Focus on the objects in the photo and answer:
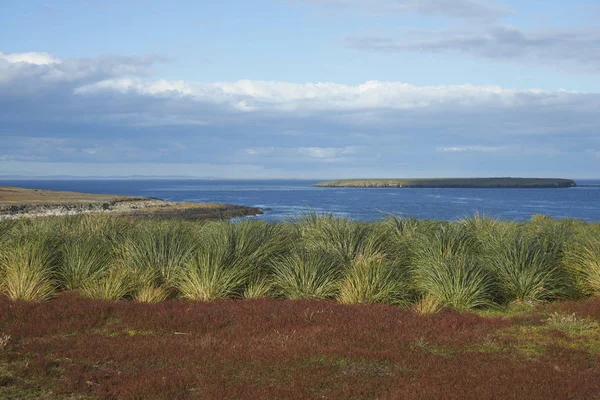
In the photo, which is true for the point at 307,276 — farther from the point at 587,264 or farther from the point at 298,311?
the point at 587,264

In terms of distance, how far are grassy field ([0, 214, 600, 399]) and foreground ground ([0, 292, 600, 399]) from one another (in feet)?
0.11

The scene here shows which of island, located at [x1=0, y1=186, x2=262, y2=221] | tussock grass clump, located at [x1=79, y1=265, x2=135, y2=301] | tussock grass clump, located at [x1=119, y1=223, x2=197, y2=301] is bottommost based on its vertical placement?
island, located at [x1=0, y1=186, x2=262, y2=221]

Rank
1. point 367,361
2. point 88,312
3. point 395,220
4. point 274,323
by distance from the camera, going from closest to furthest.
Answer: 1. point 367,361
2. point 274,323
3. point 88,312
4. point 395,220

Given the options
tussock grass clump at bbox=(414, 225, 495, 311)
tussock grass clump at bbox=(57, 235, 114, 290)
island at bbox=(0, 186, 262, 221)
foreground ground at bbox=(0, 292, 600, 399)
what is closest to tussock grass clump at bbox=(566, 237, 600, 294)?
foreground ground at bbox=(0, 292, 600, 399)

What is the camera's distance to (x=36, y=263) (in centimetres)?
1273

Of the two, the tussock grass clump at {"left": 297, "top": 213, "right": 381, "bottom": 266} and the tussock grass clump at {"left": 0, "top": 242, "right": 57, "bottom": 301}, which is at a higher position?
the tussock grass clump at {"left": 297, "top": 213, "right": 381, "bottom": 266}

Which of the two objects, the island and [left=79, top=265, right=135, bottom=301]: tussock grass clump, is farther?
the island

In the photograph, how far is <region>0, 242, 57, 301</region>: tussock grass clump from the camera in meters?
12.2

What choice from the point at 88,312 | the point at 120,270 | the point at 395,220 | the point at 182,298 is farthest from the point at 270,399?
the point at 395,220

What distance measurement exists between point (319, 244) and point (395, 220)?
13.2 ft

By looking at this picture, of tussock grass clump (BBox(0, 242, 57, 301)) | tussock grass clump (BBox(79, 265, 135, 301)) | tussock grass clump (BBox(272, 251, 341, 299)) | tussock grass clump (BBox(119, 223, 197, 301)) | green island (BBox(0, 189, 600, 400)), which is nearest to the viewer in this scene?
green island (BBox(0, 189, 600, 400))

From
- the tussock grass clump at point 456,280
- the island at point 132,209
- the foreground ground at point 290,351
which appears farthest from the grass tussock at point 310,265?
the island at point 132,209

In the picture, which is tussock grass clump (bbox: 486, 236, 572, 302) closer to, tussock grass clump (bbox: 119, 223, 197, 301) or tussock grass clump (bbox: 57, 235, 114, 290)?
tussock grass clump (bbox: 119, 223, 197, 301)

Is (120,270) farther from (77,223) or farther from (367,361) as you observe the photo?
(367,361)
